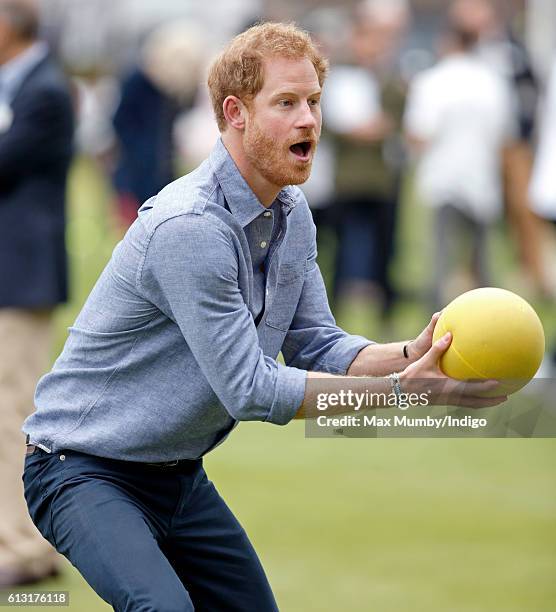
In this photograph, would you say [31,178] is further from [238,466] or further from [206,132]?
[206,132]

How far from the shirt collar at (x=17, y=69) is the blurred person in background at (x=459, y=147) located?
6517 mm

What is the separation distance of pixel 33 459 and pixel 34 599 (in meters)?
2.21

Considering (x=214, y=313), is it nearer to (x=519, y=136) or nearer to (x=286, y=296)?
(x=286, y=296)

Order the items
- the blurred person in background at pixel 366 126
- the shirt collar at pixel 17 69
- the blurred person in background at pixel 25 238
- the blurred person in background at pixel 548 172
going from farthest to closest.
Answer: the blurred person in background at pixel 366 126, the blurred person in background at pixel 548 172, the shirt collar at pixel 17 69, the blurred person in background at pixel 25 238

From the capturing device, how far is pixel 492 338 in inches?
168

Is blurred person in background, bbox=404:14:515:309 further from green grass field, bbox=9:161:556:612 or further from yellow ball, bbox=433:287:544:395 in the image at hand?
yellow ball, bbox=433:287:544:395

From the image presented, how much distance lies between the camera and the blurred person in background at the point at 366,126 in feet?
43.2

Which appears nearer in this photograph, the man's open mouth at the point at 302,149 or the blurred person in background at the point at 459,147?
the man's open mouth at the point at 302,149

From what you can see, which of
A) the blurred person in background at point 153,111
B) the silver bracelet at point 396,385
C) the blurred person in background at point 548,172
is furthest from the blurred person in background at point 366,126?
the silver bracelet at point 396,385

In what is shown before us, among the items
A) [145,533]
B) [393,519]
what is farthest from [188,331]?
[393,519]

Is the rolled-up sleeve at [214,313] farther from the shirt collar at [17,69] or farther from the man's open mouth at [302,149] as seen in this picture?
the shirt collar at [17,69]

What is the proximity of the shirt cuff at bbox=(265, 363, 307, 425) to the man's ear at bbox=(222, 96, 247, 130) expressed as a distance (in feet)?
2.48

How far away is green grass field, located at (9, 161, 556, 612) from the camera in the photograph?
6.82 meters

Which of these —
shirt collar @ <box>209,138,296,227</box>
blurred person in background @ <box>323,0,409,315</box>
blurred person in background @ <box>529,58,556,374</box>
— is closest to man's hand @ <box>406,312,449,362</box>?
shirt collar @ <box>209,138,296,227</box>
